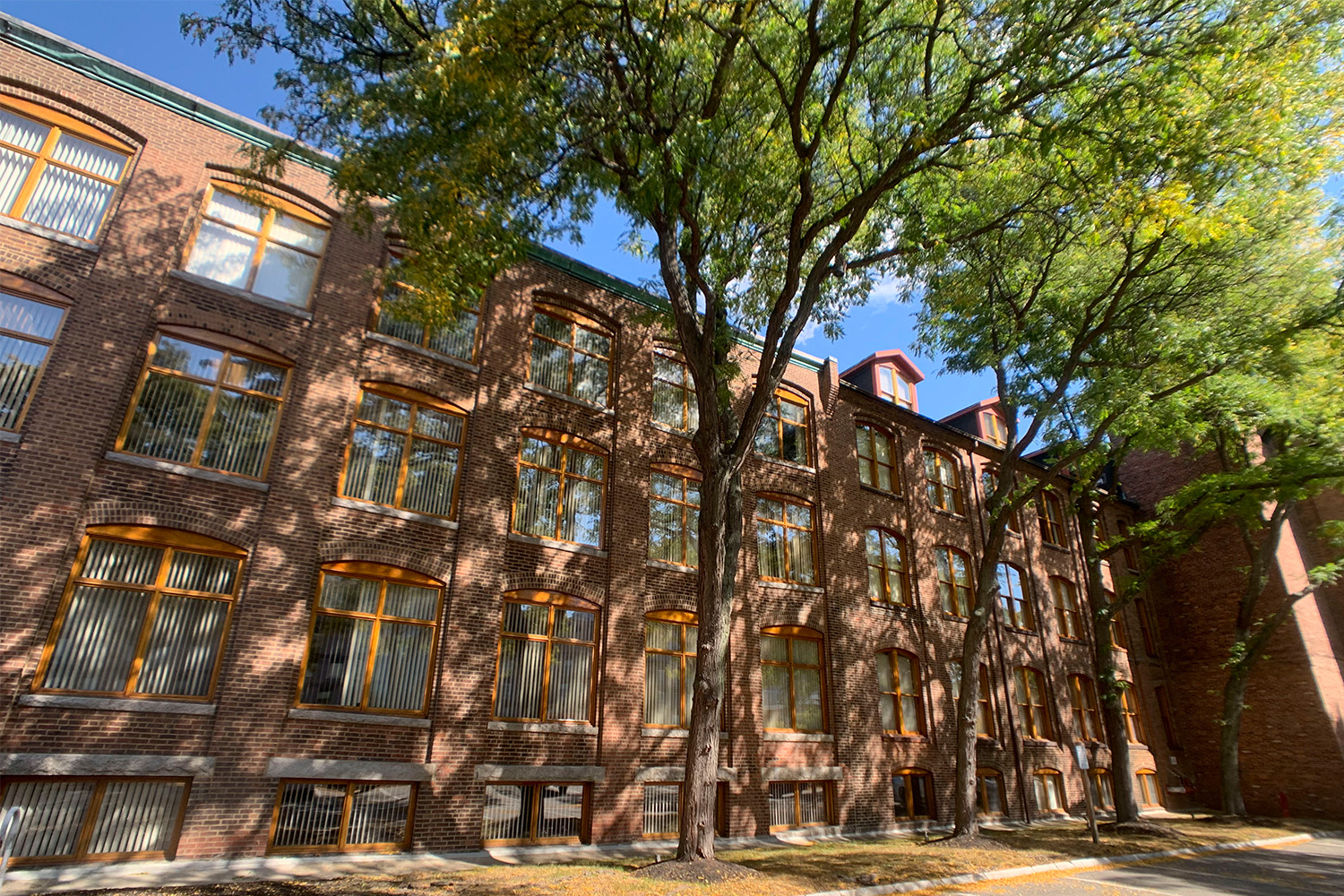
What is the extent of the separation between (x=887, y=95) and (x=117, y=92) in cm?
1331

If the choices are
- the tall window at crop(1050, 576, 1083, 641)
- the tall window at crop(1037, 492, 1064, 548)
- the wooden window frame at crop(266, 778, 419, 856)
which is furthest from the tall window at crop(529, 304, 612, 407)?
the tall window at crop(1050, 576, 1083, 641)

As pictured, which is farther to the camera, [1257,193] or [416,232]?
[1257,193]

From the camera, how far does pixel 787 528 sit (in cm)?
1941

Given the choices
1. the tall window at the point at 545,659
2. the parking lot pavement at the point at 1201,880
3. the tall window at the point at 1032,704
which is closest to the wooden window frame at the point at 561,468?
the tall window at the point at 545,659

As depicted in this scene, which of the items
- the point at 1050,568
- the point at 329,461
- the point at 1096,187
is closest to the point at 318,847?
the point at 329,461

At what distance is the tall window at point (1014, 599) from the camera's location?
24172 mm

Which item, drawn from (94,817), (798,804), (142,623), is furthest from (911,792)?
(142,623)

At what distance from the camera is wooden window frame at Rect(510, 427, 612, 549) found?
1509cm

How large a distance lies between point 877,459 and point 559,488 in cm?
1115

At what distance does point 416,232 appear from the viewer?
10.1 metres

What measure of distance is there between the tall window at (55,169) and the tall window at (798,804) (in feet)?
55.9

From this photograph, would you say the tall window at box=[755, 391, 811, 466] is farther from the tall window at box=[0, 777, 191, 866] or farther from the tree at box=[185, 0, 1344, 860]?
the tall window at box=[0, 777, 191, 866]

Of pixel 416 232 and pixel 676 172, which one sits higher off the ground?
pixel 676 172

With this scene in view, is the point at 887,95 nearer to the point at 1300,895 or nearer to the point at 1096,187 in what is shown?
the point at 1096,187
